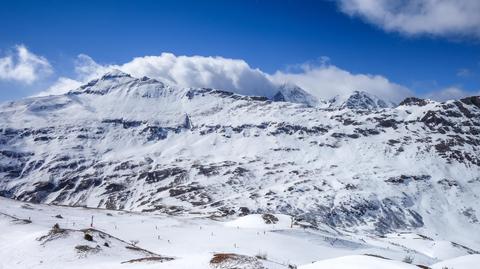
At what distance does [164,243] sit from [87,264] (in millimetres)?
24230

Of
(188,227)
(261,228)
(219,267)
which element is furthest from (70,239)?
(261,228)

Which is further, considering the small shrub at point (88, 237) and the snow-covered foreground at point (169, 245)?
the small shrub at point (88, 237)

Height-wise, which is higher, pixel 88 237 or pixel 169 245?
pixel 88 237

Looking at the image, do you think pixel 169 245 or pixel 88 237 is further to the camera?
pixel 169 245

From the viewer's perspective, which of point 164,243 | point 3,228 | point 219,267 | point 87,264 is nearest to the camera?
point 219,267

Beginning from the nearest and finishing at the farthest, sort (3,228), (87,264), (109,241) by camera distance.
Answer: (87,264) → (109,241) → (3,228)

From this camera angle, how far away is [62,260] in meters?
35.8

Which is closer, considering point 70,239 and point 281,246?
point 70,239

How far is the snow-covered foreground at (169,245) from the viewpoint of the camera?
1228 inches

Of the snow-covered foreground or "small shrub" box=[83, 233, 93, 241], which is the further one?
"small shrub" box=[83, 233, 93, 241]

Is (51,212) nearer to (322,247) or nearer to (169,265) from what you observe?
(322,247)

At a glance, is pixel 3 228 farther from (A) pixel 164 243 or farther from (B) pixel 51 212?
(B) pixel 51 212

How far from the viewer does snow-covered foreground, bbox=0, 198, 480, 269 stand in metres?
31.2

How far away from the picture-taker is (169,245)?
5756 centimetres
